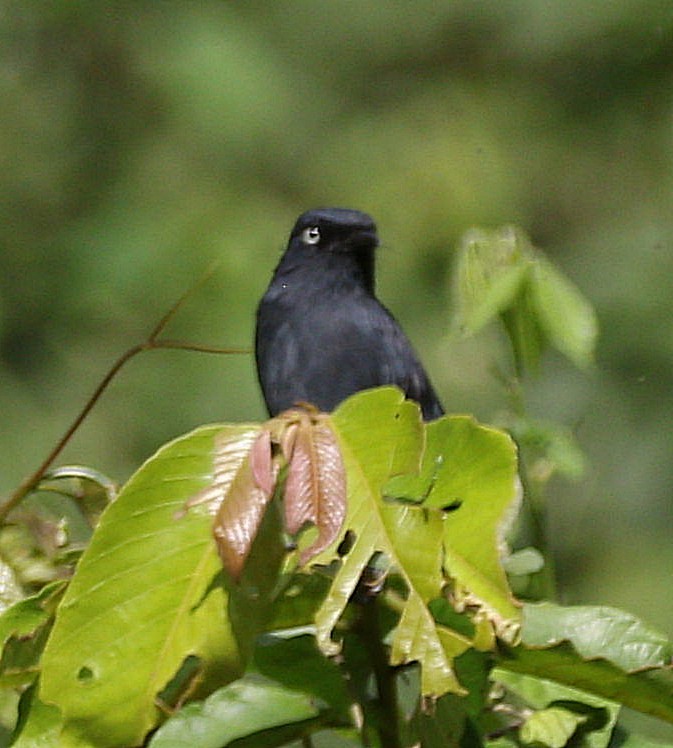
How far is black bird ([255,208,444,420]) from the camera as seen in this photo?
4.16 m

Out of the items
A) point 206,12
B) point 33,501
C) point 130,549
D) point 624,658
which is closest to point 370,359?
point 33,501

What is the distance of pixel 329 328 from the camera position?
429 centimetres

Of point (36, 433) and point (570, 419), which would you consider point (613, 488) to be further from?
point (36, 433)

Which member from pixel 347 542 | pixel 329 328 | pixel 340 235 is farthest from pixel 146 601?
pixel 340 235

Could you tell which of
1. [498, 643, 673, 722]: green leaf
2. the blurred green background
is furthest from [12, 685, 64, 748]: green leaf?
the blurred green background

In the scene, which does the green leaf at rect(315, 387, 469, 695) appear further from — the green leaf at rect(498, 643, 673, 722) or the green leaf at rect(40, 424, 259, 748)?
the green leaf at rect(498, 643, 673, 722)

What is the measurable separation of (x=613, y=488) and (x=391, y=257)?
4.61 feet

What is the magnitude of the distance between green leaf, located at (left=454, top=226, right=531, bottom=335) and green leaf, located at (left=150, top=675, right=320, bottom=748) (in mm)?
835

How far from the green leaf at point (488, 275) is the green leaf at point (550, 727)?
0.82 meters

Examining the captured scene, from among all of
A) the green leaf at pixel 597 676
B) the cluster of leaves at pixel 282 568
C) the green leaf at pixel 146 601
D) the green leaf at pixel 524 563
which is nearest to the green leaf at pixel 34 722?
the cluster of leaves at pixel 282 568

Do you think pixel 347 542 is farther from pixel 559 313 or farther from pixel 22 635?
pixel 559 313

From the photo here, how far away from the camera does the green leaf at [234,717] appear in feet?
6.54

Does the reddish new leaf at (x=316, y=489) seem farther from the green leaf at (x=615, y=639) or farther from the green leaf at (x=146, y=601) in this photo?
the green leaf at (x=615, y=639)

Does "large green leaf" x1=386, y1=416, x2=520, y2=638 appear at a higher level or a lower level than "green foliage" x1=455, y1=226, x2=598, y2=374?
higher
